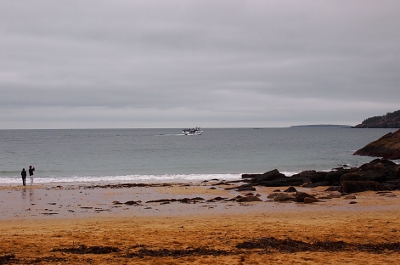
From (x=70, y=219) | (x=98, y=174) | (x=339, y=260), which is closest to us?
(x=339, y=260)

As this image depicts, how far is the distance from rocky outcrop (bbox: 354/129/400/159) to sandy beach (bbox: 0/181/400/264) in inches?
1232

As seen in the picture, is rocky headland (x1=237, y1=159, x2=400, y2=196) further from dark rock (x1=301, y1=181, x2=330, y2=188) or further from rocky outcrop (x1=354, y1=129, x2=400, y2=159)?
rocky outcrop (x1=354, y1=129, x2=400, y2=159)

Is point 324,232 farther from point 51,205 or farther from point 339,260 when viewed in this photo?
point 51,205

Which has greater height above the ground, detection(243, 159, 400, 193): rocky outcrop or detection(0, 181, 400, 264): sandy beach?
detection(243, 159, 400, 193): rocky outcrop

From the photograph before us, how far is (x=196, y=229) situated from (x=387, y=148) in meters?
47.6

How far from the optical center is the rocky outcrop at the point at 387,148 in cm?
5200

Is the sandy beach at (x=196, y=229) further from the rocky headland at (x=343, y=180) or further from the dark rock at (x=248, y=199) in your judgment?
the rocky headland at (x=343, y=180)

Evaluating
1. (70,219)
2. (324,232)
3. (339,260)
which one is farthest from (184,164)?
(339,260)

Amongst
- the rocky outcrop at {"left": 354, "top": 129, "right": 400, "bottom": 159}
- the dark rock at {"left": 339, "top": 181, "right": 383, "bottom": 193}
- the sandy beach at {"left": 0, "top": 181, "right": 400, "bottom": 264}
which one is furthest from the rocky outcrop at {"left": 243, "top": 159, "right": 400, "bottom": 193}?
the rocky outcrop at {"left": 354, "top": 129, "right": 400, "bottom": 159}

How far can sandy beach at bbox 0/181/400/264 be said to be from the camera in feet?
33.4

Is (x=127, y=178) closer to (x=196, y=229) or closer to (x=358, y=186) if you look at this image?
(x=358, y=186)

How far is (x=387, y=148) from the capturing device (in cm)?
5438

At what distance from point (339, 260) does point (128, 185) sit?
23239mm

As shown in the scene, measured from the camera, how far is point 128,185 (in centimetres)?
3116
